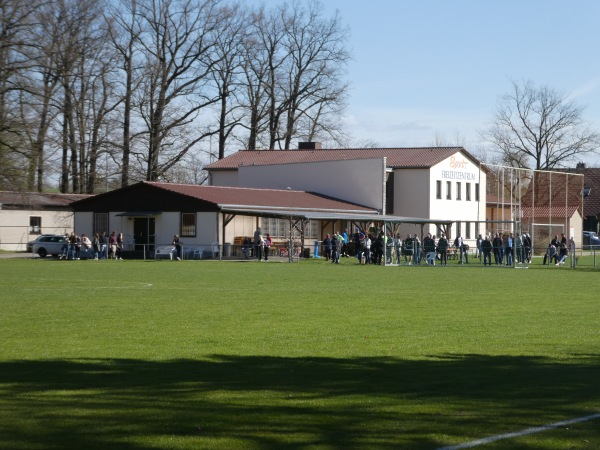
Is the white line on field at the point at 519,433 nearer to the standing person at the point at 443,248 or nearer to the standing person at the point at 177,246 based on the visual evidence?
the standing person at the point at 443,248

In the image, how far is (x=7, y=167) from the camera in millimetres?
52031

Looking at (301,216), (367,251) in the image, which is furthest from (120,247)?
(367,251)

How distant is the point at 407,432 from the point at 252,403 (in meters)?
1.96

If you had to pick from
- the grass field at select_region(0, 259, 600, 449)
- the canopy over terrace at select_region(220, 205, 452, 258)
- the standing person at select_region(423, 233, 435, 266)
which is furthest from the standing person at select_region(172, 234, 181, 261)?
the grass field at select_region(0, 259, 600, 449)

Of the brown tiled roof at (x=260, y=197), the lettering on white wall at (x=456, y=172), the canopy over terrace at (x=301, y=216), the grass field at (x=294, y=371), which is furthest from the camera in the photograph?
the lettering on white wall at (x=456, y=172)

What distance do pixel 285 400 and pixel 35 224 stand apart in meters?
65.4

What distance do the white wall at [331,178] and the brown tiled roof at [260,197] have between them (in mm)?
1160

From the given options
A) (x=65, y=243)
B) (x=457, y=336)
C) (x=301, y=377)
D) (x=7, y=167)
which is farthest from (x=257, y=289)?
(x=65, y=243)

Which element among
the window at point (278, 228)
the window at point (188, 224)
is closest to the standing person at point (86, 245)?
the window at point (188, 224)

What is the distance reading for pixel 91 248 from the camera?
57.0 meters

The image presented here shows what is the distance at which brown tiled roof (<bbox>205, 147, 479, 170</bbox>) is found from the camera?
75719mm

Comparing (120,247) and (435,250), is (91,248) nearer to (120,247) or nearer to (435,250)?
(120,247)

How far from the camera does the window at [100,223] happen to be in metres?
63.3

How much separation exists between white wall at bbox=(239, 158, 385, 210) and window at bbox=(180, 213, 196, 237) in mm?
16716
